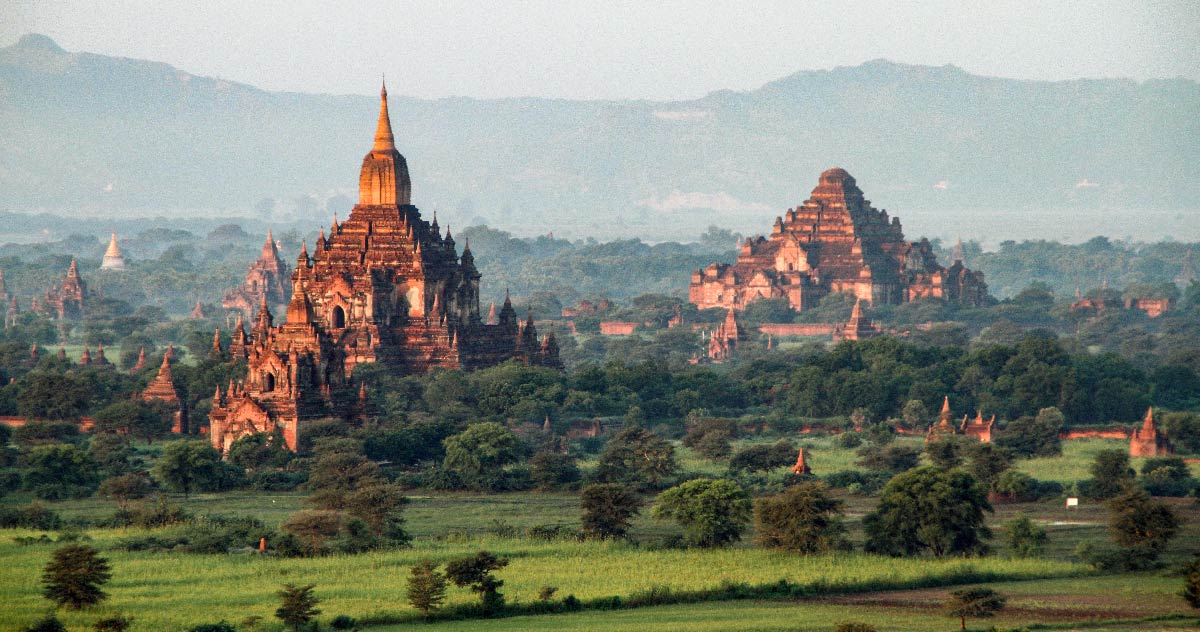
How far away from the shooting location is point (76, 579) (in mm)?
51625

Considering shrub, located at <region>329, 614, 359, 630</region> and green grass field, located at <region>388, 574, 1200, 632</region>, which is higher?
shrub, located at <region>329, 614, 359, 630</region>

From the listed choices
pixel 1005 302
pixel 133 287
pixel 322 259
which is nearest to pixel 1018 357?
pixel 322 259

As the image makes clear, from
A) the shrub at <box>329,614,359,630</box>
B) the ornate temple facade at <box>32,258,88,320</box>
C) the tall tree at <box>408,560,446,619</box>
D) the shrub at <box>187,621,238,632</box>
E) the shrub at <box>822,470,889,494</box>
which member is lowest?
the shrub at <box>329,614,359,630</box>

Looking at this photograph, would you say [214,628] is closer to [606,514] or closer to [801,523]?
[606,514]

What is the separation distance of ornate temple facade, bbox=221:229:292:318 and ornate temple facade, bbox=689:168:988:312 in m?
26.3

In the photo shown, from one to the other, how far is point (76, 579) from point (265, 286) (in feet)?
360

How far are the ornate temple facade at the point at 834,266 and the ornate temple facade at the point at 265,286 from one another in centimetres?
2625

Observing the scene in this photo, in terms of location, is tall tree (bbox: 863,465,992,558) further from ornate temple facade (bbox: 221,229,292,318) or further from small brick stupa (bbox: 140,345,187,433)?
ornate temple facade (bbox: 221,229,292,318)

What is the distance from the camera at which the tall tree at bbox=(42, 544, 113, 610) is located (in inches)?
2025

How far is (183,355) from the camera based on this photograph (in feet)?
404

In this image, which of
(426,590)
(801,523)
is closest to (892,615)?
(801,523)

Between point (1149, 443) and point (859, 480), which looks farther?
point (1149, 443)

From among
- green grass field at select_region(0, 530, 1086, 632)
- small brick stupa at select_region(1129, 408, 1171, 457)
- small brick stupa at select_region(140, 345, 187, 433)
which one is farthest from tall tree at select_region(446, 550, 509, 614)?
small brick stupa at select_region(140, 345, 187, 433)

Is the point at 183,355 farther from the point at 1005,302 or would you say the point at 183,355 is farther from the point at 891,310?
the point at 1005,302
